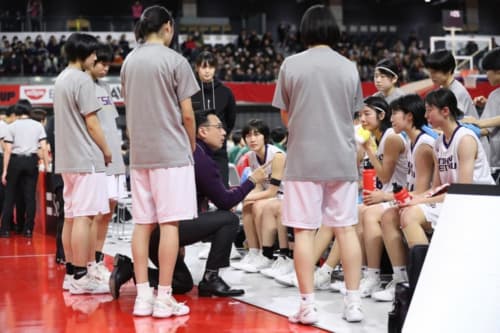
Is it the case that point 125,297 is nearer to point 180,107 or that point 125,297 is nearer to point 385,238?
point 180,107

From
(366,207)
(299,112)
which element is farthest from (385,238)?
(299,112)

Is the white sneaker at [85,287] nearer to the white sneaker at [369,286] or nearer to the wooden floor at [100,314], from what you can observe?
the wooden floor at [100,314]

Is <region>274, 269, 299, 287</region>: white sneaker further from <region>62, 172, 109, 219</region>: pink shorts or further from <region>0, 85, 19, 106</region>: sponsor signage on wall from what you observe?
<region>0, 85, 19, 106</region>: sponsor signage on wall

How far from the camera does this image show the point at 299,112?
4.07m

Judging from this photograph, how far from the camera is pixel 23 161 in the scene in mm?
9172

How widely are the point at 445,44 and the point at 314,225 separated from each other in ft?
67.9

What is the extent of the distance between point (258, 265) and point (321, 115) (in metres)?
2.15

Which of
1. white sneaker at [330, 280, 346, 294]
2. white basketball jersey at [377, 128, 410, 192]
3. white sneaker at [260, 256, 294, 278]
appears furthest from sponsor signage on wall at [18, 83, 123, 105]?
white sneaker at [330, 280, 346, 294]

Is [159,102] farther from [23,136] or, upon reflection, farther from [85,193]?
[23,136]

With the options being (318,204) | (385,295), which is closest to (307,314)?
(318,204)

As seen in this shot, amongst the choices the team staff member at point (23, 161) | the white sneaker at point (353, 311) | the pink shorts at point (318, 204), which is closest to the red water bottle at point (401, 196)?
the pink shorts at point (318, 204)

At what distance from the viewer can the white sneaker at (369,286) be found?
470 centimetres

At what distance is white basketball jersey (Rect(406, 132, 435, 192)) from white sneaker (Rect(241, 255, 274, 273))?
140cm

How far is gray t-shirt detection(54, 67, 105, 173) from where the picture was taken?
194 inches
